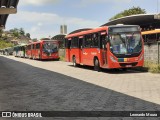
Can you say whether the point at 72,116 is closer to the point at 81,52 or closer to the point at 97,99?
the point at 97,99

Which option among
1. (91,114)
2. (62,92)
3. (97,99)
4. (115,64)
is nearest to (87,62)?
(115,64)

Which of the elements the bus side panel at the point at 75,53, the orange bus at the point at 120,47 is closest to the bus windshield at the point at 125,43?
the orange bus at the point at 120,47

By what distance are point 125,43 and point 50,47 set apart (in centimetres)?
2573

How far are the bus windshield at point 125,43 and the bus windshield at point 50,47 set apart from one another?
989 inches

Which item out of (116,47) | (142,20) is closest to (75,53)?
(116,47)

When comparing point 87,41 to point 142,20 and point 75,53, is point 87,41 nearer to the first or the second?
→ point 75,53

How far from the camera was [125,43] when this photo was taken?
2064 centimetres

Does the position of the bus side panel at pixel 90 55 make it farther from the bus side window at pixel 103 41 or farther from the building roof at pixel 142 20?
the building roof at pixel 142 20

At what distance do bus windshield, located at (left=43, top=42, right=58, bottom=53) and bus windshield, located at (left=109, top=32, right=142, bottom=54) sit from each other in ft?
82.4

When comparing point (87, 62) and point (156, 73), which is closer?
point (156, 73)

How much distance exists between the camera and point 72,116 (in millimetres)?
8180

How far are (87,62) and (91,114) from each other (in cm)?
1704

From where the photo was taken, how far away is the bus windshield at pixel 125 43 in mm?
20562

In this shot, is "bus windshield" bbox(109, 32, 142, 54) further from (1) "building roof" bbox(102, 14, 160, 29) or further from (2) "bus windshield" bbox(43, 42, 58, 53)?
(2) "bus windshield" bbox(43, 42, 58, 53)
